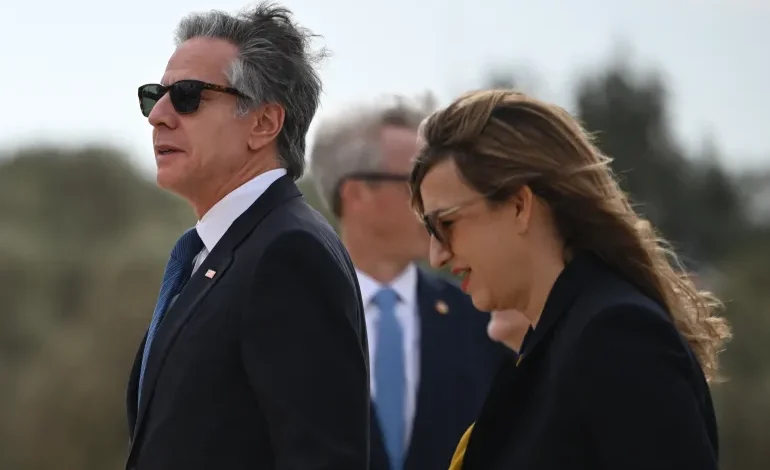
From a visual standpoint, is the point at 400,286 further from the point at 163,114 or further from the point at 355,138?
the point at 163,114

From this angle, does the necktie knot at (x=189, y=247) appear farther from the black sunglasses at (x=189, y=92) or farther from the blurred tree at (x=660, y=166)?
the blurred tree at (x=660, y=166)

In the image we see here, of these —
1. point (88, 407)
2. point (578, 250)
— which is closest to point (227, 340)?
point (578, 250)

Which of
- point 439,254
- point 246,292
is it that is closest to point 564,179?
point 439,254

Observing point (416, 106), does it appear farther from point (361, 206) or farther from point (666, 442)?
point (666, 442)

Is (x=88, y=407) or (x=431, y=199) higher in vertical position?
(x=431, y=199)

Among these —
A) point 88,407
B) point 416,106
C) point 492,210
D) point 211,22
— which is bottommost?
point 88,407

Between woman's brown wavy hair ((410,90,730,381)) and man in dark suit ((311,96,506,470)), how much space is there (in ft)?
5.36

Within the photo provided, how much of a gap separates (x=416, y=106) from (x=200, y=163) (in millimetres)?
1821

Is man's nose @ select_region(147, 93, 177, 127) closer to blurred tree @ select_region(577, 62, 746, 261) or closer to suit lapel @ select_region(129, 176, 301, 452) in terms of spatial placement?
suit lapel @ select_region(129, 176, 301, 452)

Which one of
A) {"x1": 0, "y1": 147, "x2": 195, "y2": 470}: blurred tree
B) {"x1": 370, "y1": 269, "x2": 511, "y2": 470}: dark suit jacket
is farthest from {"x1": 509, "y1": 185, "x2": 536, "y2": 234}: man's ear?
{"x1": 0, "y1": 147, "x2": 195, "y2": 470}: blurred tree

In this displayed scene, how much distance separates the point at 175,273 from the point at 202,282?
0.25 metres

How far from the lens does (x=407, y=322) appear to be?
4.63m

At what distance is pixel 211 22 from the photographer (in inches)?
136

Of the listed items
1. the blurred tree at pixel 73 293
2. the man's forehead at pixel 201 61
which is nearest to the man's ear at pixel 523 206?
the man's forehead at pixel 201 61
